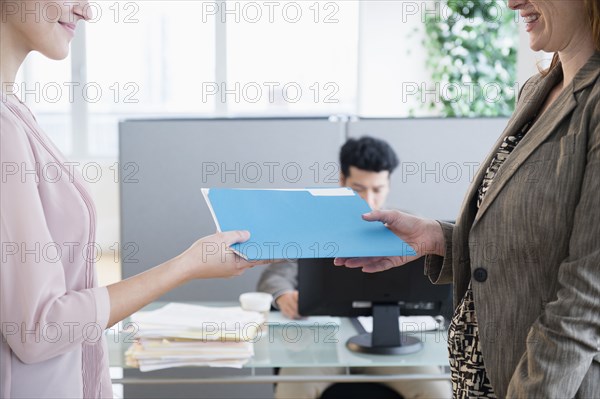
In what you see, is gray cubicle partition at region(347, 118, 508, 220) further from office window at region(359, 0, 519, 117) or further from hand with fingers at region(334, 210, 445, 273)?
office window at region(359, 0, 519, 117)

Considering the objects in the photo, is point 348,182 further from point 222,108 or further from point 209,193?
point 222,108

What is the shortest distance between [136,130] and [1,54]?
1.56m

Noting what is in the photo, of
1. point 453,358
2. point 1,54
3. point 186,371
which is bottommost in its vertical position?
point 186,371

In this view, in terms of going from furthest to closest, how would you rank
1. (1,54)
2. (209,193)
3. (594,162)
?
(209,193)
(1,54)
(594,162)

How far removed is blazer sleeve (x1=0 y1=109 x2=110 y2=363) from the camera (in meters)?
1.15

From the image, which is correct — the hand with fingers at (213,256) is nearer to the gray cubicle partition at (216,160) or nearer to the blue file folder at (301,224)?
the blue file folder at (301,224)

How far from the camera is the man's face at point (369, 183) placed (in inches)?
111

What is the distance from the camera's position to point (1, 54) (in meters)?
1.27

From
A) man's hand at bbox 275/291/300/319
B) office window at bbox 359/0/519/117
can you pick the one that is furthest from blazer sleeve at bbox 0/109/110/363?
office window at bbox 359/0/519/117

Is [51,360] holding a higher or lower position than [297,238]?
lower

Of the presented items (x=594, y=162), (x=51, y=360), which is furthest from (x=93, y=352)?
(x=594, y=162)

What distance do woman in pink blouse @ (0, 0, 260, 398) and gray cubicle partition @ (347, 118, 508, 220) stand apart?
1.66 metres

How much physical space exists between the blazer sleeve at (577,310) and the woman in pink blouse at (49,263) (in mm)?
544

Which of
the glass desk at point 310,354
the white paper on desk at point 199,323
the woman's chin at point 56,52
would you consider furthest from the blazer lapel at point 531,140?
the white paper on desk at point 199,323
